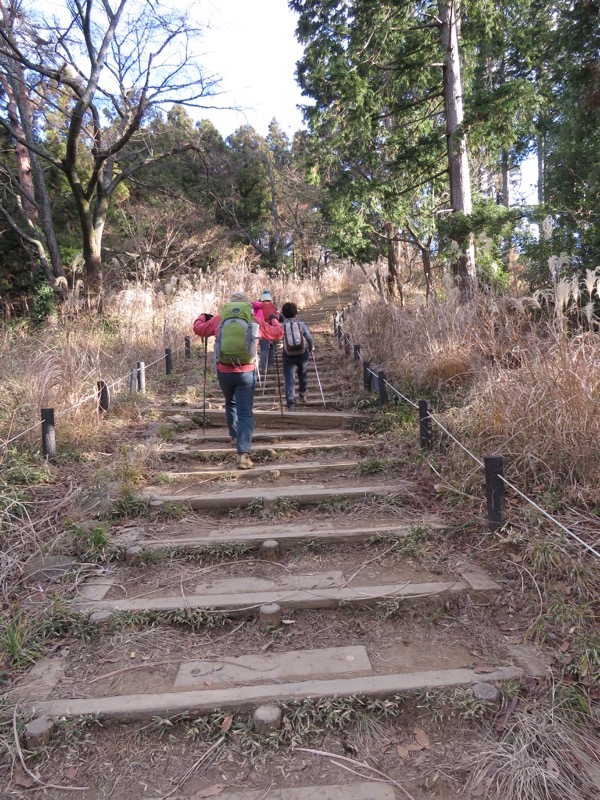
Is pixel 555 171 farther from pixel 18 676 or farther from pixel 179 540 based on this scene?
pixel 18 676

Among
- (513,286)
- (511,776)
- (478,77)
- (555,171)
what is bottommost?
(511,776)

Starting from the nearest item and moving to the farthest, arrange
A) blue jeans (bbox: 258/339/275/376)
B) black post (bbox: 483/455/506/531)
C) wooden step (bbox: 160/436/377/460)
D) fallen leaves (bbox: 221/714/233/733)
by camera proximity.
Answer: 1. fallen leaves (bbox: 221/714/233/733)
2. black post (bbox: 483/455/506/531)
3. wooden step (bbox: 160/436/377/460)
4. blue jeans (bbox: 258/339/275/376)

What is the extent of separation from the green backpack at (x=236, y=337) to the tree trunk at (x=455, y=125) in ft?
15.5

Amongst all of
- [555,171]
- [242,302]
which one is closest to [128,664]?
[242,302]

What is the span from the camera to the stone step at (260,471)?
5055mm

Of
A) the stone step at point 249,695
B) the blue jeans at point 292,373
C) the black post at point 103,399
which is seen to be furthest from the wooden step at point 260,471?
the stone step at point 249,695

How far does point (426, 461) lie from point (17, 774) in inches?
143

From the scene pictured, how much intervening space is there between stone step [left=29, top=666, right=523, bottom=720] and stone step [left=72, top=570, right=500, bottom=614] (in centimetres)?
59

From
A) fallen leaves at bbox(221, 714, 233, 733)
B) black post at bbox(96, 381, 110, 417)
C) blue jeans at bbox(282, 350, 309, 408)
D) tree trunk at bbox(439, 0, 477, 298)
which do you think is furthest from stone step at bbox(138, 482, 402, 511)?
tree trunk at bbox(439, 0, 477, 298)

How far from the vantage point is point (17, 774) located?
2119mm

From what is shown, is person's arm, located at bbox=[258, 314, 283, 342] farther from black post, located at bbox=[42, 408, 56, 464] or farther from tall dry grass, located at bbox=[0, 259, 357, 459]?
black post, located at bbox=[42, 408, 56, 464]

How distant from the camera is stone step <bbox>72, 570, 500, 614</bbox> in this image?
307 cm

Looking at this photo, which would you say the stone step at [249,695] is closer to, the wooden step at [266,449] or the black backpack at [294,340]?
the wooden step at [266,449]

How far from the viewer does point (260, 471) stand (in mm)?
5188
